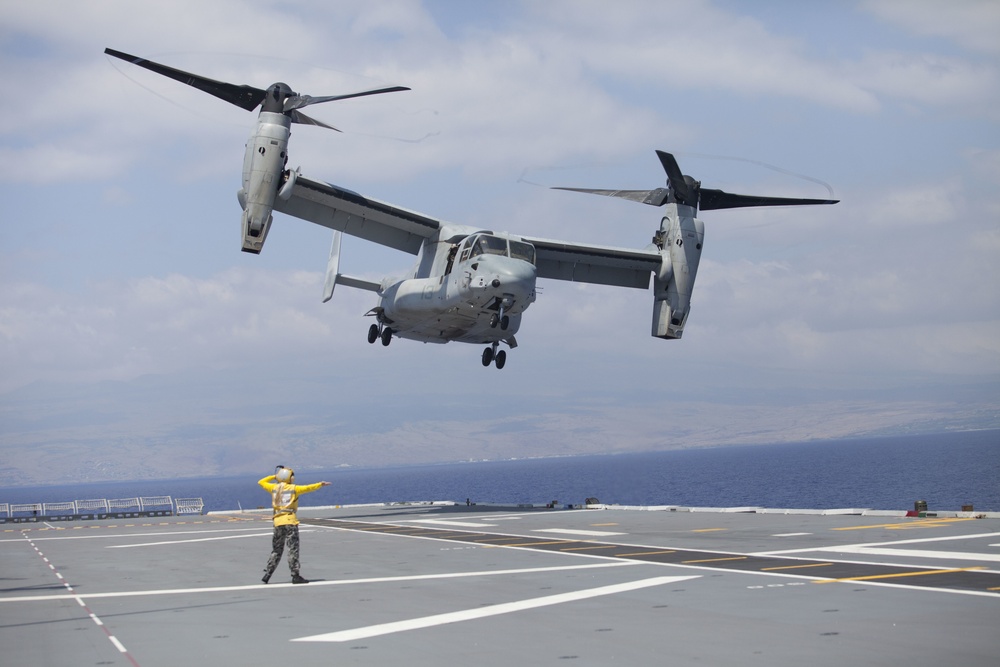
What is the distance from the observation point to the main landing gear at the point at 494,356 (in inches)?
1351

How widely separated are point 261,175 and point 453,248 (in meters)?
6.94

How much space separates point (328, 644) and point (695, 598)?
453cm

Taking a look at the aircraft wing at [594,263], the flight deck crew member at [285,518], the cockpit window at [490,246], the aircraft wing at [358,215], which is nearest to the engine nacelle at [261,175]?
the aircraft wing at [358,215]

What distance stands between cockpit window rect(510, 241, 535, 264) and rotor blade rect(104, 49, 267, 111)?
27.6 feet

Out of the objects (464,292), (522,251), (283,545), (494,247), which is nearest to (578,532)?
(464,292)

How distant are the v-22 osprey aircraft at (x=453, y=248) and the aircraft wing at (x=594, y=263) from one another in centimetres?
4

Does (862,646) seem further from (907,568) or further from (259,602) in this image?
(259,602)

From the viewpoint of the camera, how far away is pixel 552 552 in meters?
18.0

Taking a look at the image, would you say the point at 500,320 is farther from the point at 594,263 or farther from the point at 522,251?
the point at 594,263

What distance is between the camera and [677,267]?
1326 inches

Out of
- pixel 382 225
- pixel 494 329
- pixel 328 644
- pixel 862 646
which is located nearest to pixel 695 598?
pixel 862 646

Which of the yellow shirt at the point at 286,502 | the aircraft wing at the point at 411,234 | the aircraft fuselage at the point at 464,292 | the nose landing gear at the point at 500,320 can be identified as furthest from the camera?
the aircraft wing at the point at 411,234

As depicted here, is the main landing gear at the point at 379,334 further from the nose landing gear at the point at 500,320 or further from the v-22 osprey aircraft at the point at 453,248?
the nose landing gear at the point at 500,320

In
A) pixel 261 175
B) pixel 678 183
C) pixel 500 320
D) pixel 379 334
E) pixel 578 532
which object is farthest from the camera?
pixel 379 334
